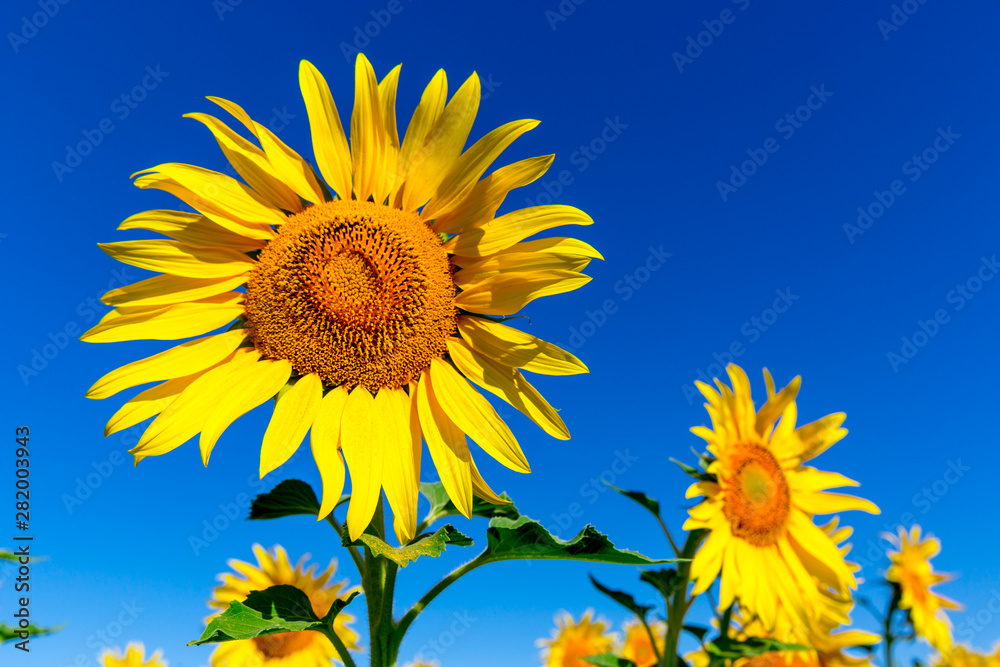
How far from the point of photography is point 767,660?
16.8 ft

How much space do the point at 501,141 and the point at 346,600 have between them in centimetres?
185

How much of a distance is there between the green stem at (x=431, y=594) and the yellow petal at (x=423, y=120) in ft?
5.42

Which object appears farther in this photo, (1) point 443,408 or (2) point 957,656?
(2) point 957,656

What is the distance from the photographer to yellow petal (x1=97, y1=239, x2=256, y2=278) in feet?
9.10

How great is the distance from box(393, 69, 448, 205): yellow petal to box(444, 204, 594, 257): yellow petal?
0.38 m

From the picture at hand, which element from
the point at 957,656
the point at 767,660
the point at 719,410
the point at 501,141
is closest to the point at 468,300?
the point at 501,141

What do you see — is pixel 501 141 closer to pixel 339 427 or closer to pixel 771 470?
pixel 339 427

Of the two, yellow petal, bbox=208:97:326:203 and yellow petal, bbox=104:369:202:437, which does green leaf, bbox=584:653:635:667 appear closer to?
yellow petal, bbox=104:369:202:437

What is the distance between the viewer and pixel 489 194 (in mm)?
2699

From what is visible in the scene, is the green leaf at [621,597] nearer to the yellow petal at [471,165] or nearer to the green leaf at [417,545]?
the green leaf at [417,545]

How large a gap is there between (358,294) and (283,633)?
9.63 ft

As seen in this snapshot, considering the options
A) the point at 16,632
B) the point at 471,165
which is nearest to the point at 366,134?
the point at 471,165

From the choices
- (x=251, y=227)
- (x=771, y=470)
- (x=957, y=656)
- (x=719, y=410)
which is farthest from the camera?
(x=957, y=656)

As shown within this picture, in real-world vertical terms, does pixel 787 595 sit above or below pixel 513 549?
above
